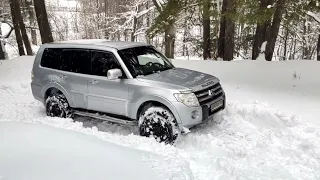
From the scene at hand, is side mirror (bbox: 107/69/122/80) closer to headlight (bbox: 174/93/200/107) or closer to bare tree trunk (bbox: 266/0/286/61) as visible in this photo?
headlight (bbox: 174/93/200/107)

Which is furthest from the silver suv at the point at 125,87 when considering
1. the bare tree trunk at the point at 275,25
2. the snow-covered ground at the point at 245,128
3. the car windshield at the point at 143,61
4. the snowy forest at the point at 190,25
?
the bare tree trunk at the point at 275,25

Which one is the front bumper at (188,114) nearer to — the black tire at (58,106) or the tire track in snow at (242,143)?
the tire track in snow at (242,143)

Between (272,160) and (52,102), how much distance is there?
490cm

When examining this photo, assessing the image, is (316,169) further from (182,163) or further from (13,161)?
(13,161)

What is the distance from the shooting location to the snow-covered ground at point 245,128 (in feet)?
14.8

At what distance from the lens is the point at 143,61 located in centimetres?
642

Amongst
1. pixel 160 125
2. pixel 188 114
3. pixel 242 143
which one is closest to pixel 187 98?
pixel 188 114

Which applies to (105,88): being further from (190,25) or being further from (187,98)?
(190,25)

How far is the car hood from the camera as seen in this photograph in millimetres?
5667

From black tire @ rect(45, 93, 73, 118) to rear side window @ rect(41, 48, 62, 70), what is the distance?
2.26 ft

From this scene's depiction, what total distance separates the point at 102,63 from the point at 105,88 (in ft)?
1.84

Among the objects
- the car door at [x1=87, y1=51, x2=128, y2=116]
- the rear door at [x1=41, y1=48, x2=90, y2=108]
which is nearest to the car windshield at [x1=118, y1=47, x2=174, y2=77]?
the car door at [x1=87, y1=51, x2=128, y2=116]

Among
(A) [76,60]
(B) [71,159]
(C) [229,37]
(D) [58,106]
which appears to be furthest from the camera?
(C) [229,37]

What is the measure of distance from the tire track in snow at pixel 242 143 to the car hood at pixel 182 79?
3.20ft
